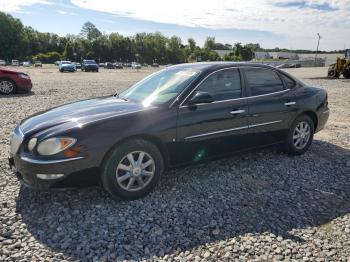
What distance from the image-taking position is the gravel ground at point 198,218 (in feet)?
10.3

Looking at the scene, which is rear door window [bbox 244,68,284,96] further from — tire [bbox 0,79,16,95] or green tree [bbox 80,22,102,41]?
green tree [bbox 80,22,102,41]

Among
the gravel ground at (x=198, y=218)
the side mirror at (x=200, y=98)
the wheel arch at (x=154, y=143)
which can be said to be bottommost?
the gravel ground at (x=198, y=218)

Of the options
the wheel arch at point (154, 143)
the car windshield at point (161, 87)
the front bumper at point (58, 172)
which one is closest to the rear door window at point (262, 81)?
the car windshield at point (161, 87)

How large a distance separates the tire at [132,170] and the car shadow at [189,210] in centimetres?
15

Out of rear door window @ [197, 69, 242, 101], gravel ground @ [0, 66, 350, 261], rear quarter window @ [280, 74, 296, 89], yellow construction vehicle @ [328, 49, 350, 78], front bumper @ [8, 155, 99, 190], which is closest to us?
gravel ground @ [0, 66, 350, 261]

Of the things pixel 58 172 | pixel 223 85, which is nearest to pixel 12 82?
pixel 223 85

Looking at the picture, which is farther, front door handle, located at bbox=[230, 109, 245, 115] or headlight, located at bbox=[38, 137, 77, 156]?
front door handle, located at bbox=[230, 109, 245, 115]

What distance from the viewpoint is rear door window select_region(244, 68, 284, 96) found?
5016 mm

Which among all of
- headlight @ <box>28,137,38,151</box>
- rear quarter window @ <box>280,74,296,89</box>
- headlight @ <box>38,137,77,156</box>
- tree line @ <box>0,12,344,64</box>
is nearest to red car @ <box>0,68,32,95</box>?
headlight @ <box>28,137,38,151</box>

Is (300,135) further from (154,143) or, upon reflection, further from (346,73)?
(346,73)

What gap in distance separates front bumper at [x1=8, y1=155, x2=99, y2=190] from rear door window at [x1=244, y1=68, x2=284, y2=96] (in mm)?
2609

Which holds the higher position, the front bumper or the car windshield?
the car windshield

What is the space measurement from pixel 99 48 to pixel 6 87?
96.8 metres

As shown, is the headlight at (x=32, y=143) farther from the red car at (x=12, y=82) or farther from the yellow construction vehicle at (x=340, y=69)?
the yellow construction vehicle at (x=340, y=69)
